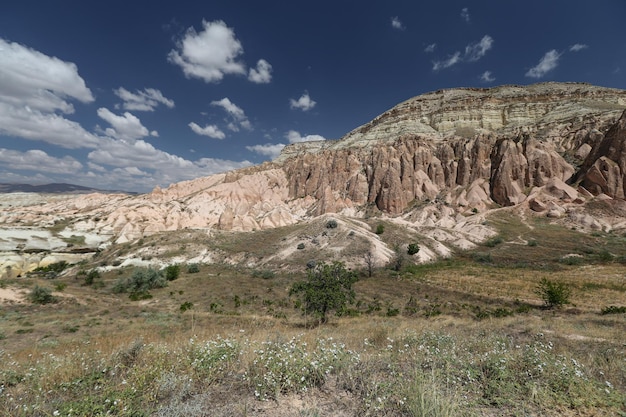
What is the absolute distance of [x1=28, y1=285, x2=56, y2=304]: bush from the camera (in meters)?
21.7

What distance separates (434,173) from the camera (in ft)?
230

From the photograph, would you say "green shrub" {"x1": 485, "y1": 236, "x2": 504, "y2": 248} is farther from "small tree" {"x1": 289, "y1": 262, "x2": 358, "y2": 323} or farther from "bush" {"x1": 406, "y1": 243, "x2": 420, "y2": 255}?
"small tree" {"x1": 289, "y1": 262, "x2": 358, "y2": 323}

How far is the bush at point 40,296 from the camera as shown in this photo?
71.3 ft

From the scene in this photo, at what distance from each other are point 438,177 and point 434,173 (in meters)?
1.47

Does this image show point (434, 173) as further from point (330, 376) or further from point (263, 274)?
point (330, 376)

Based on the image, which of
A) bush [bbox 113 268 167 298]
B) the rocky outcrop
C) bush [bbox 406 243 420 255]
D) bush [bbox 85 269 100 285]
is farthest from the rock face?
bush [bbox 113 268 167 298]

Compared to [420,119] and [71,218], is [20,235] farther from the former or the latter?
[420,119]

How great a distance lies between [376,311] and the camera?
1905 cm

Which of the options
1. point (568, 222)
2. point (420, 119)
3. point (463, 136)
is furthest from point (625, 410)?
point (420, 119)

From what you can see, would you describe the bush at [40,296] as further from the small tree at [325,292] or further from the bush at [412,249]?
the bush at [412,249]

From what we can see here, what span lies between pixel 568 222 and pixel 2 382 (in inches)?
2551

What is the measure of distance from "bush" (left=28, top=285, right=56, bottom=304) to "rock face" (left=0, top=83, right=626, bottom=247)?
3784 cm

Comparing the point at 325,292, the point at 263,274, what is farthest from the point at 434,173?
the point at 325,292

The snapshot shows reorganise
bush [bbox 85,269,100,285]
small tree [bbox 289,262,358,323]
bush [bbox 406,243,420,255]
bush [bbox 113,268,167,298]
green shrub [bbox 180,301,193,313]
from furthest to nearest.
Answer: bush [bbox 406,243,420,255] → bush [bbox 85,269,100,285] → bush [bbox 113,268,167,298] → green shrub [bbox 180,301,193,313] → small tree [bbox 289,262,358,323]
